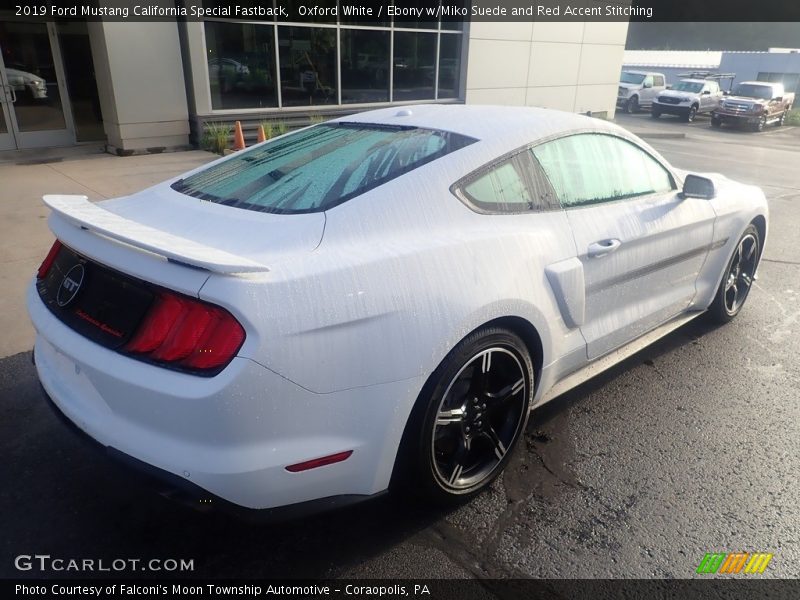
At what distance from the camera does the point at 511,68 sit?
1712 cm

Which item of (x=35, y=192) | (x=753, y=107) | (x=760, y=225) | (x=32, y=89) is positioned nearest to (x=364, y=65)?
(x=32, y=89)

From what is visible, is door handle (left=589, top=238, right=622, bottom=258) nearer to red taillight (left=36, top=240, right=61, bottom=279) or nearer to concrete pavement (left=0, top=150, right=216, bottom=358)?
red taillight (left=36, top=240, right=61, bottom=279)

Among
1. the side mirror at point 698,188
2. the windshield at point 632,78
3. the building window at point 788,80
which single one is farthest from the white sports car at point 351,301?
the building window at point 788,80

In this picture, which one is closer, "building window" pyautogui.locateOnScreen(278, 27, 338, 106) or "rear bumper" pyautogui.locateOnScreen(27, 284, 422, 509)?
"rear bumper" pyautogui.locateOnScreen(27, 284, 422, 509)

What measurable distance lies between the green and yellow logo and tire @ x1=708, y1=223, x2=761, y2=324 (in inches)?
90.1

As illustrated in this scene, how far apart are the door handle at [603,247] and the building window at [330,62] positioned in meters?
10.8

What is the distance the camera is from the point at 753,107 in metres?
24.9

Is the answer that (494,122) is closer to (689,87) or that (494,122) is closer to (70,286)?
(70,286)

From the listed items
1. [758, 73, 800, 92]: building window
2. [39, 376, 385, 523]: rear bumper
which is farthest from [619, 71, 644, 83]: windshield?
[39, 376, 385, 523]: rear bumper

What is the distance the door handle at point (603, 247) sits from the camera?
9.28 ft

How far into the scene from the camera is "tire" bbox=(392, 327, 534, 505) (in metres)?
2.26

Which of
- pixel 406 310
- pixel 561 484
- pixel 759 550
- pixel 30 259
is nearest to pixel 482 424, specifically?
pixel 561 484

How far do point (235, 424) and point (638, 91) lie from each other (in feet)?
102

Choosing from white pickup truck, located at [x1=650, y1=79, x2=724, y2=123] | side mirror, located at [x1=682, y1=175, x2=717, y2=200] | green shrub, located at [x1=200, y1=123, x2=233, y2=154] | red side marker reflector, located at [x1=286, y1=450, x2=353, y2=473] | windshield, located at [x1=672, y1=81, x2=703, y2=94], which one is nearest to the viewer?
red side marker reflector, located at [x1=286, y1=450, x2=353, y2=473]
